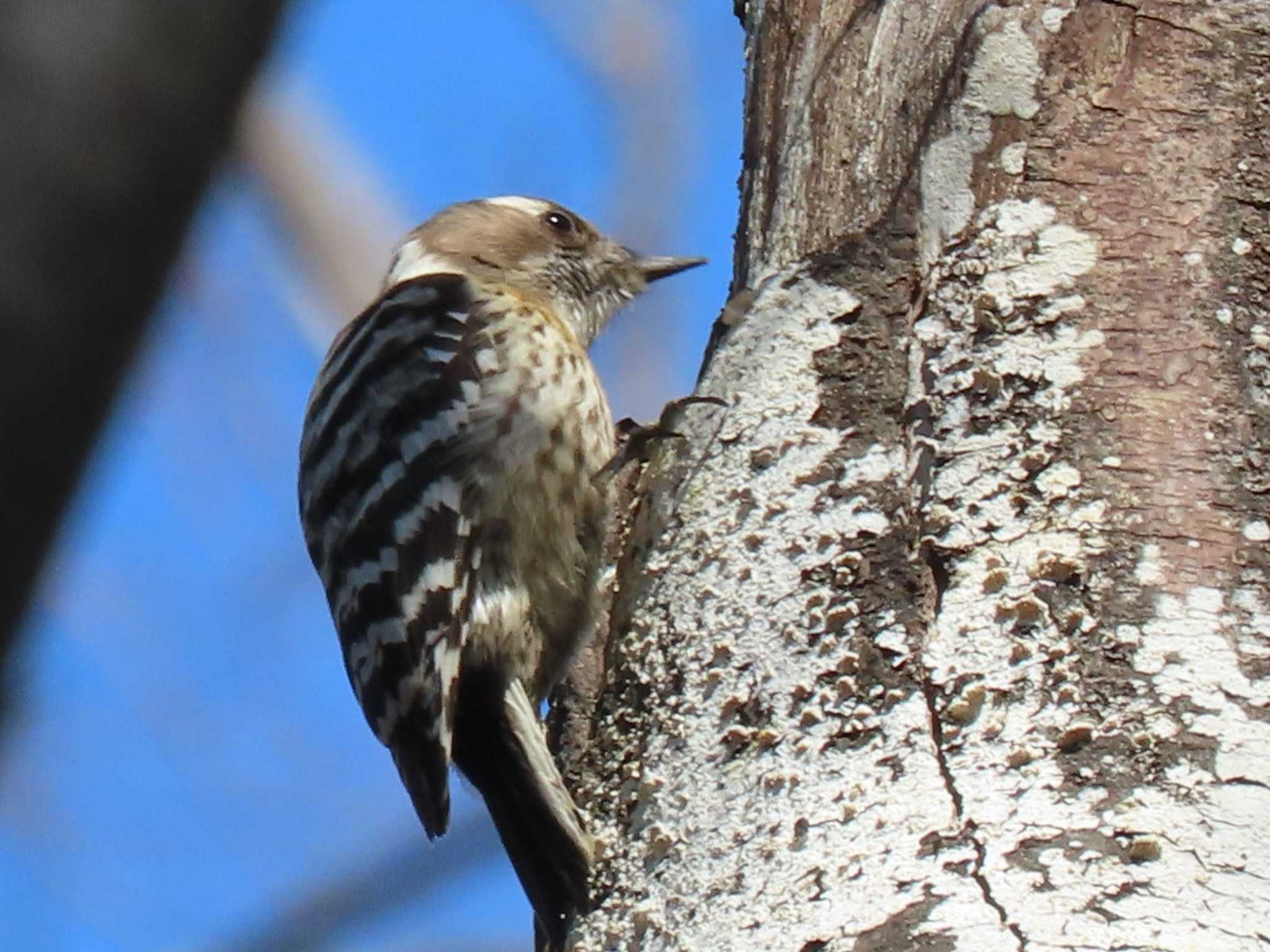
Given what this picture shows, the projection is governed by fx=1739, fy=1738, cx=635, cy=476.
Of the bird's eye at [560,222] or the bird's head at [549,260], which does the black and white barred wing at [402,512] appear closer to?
the bird's head at [549,260]

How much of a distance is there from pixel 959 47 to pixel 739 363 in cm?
54

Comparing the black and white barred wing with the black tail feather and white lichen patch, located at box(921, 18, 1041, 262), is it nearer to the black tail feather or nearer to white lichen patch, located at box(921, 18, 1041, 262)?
the black tail feather

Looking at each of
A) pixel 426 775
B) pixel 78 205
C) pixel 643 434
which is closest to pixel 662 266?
pixel 643 434

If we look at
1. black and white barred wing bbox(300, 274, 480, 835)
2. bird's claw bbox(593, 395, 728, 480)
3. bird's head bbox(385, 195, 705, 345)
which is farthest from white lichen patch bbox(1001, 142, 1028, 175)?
bird's head bbox(385, 195, 705, 345)

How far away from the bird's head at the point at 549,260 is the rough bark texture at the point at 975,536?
1.22 meters

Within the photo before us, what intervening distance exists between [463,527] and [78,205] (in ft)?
7.34

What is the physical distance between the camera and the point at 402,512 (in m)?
2.85

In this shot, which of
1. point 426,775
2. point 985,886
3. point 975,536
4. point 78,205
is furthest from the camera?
point 426,775

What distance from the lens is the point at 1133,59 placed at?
2303mm

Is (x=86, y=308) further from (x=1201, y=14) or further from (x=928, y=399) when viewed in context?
(x=1201, y=14)

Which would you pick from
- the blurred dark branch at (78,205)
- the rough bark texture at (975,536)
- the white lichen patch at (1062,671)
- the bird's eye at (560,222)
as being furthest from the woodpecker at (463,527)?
the blurred dark branch at (78,205)

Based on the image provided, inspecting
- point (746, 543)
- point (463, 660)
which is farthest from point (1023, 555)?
point (463, 660)

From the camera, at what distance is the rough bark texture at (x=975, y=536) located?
1704 millimetres

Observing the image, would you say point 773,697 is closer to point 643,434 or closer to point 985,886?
point 985,886
